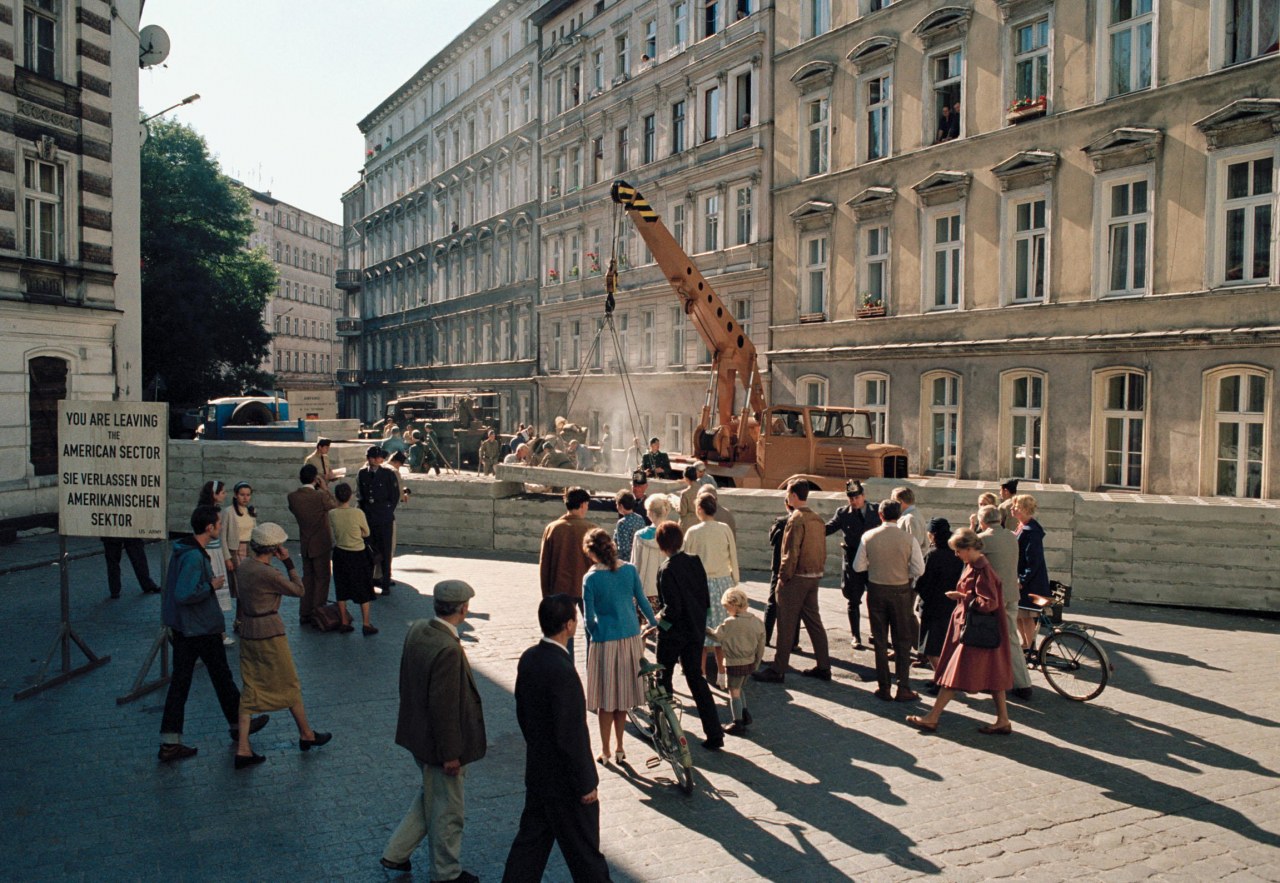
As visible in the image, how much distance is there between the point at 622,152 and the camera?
127 ft

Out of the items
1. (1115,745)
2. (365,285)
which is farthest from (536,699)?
(365,285)

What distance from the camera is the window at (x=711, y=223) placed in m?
32.6

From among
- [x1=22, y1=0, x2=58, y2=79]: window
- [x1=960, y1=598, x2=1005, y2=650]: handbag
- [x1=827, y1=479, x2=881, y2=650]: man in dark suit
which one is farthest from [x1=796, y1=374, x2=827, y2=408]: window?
[x1=960, y1=598, x2=1005, y2=650]: handbag

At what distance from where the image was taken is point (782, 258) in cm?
2930

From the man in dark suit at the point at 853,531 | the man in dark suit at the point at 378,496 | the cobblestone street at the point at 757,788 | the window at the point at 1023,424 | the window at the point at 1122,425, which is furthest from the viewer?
the window at the point at 1023,424

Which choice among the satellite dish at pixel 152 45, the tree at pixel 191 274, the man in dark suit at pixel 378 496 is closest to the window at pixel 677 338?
the satellite dish at pixel 152 45

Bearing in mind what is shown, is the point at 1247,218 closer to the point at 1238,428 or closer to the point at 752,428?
the point at 1238,428

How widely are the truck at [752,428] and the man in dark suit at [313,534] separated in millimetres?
9177

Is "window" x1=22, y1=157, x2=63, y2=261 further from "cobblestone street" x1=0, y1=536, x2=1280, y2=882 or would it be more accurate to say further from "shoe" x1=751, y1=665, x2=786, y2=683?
"shoe" x1=751, y1=665, x2=786, y2=683

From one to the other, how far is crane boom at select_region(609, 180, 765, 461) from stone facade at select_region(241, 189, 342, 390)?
66.8 meters

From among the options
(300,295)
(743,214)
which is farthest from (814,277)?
(300,295)

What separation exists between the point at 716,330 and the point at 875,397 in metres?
5.84

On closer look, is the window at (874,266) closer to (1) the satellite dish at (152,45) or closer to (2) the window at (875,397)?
(2) the window at (875,397)

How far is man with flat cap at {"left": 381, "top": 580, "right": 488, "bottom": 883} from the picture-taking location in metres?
5.34
